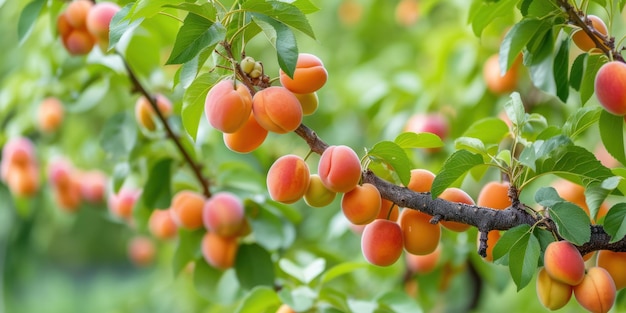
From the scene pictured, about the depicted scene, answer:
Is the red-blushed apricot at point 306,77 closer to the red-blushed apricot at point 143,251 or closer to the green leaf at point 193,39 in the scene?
the green leaf at point 193,39

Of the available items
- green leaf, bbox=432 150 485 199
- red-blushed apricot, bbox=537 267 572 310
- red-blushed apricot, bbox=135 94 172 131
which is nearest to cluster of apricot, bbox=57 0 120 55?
red-blushed apricot, bbox=135 94 172 131

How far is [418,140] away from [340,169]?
0.39ft

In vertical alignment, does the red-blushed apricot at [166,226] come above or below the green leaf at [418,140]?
below

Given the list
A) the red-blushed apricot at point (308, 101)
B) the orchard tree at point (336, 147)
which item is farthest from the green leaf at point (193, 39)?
the red-blushed apricot at point (308, 101)

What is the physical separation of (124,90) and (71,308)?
336 centimetres

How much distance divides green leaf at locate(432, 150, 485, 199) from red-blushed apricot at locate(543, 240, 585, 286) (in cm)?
11

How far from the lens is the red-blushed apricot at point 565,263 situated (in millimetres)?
658

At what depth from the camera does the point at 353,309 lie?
37.2 inches

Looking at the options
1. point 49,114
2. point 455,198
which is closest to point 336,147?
point 455,198

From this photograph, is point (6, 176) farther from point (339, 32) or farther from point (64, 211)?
point (339, 32)

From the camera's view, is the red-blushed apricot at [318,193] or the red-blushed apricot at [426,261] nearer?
the red-blushed apricot at [318,193]

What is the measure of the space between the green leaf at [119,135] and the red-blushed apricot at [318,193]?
1.78ft

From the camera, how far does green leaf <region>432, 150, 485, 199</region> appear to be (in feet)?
2.26

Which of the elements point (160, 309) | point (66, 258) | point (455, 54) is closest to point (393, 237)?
point (455, 54)
